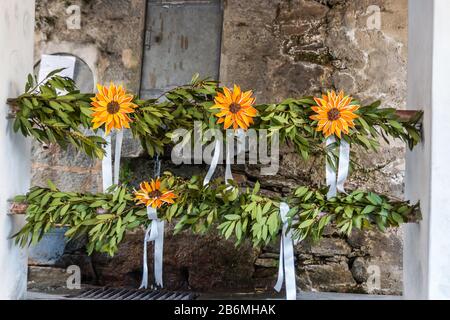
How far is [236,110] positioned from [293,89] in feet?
7.41

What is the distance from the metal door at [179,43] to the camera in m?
4.59

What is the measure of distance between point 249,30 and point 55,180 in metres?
1.67

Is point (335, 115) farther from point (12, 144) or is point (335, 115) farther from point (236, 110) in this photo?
point (12, 144)

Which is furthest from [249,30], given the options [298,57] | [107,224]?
[107,224]

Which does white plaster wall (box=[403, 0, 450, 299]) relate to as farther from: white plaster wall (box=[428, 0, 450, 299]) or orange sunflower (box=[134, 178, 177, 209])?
orange sunflower (box=[134, 178, 177, 209])

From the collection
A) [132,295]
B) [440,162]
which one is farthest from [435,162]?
[132,295]

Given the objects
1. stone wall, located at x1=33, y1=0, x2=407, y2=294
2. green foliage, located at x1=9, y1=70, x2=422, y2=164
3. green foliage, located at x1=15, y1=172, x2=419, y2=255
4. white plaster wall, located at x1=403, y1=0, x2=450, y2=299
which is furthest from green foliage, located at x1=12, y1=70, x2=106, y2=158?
stone wall, located at x1=33, y1=0, x2=407, y2=294

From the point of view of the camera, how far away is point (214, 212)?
2.25 m

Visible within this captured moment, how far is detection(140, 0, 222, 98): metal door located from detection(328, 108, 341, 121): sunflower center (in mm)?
2437

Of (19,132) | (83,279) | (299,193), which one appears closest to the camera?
(299,193)

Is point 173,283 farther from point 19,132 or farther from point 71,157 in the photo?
point 19,132

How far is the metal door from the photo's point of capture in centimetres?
459

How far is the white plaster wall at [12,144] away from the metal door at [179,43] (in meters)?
2.06

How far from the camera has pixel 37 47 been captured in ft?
15.2
